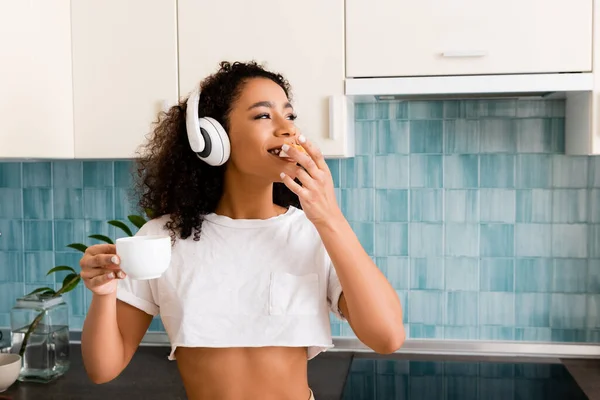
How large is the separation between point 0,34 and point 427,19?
1.05 metres

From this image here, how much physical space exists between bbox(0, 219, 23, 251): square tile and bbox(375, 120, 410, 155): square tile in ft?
4.09

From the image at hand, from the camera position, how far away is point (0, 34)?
171 centimetres

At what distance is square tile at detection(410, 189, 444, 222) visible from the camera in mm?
2244

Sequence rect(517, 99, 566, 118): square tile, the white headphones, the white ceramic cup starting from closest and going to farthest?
the white ceramic cup → the white headphones → rect(517, 99, 566, 118): square tile

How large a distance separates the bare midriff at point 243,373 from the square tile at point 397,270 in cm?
86

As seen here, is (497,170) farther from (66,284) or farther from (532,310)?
(66,284)

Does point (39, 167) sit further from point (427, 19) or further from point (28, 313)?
point (427, 19)

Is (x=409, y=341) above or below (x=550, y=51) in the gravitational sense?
below

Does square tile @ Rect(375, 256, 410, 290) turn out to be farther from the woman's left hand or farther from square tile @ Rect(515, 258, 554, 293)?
the woman's left hand

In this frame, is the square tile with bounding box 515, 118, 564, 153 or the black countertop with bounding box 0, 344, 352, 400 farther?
the square tile with bounding box 515, 118, 564, 153

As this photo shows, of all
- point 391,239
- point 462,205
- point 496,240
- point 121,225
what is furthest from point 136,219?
point 496,240

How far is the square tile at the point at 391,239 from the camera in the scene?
7.43ft

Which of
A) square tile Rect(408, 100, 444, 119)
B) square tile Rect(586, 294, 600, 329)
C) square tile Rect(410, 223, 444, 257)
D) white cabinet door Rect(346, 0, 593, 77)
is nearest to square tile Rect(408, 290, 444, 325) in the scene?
square tile Rect(410, 223, 444, 257)

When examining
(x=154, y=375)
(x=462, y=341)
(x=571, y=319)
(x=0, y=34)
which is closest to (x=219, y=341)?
(x=154, y=375)
